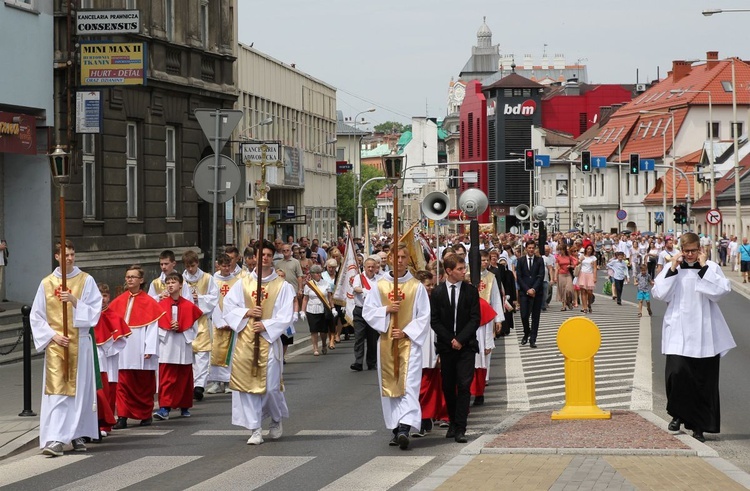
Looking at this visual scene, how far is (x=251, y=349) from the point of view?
44.2 ft

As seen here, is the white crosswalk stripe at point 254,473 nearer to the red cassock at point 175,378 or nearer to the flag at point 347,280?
the red cassock at point 175,378

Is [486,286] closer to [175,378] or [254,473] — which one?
[175,378]

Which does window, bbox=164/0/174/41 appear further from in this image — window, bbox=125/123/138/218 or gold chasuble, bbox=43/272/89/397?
gold chasuble, bbox=43/272/89/397

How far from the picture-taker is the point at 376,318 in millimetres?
13281

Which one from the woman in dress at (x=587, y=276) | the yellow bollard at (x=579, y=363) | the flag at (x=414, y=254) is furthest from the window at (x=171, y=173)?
the yellow bollard at (x=579, y=363)

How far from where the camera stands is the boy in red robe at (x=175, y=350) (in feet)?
50.8

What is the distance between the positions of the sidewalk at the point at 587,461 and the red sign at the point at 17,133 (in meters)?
13.9

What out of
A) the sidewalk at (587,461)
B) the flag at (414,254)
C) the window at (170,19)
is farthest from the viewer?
the window at (170,19)

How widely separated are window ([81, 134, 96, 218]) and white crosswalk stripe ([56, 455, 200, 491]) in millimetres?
16264

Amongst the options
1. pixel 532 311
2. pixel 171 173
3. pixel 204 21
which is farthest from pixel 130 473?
pixel 204 21

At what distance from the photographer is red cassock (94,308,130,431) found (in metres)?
13.9

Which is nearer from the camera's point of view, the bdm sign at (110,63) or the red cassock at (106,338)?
the red cassock at (106,338)

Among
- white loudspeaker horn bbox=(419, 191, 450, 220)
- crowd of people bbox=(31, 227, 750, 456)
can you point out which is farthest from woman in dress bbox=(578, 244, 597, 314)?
crowd of people bbox=(31, 227, 750, 456)

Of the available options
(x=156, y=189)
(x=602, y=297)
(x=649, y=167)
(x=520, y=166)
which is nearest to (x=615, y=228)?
(x=649, y=167)
